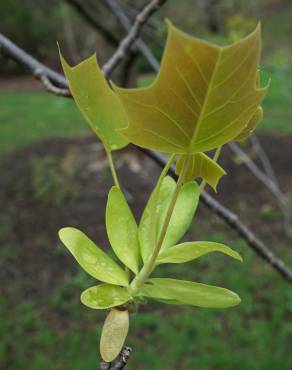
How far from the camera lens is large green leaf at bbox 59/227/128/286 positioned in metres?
0.48

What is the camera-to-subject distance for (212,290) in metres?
0.48

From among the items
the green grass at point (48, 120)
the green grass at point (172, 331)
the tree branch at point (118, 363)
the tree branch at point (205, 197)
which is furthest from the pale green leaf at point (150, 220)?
the green grass at point (48, 120)

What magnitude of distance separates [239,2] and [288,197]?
13.0ft

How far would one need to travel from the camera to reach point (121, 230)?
52cm

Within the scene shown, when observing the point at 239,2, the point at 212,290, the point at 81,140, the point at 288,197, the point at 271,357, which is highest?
the point at 239,2

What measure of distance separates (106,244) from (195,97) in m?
3.60

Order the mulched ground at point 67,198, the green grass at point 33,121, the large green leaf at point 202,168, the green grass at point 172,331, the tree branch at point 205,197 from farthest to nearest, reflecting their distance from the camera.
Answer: the green grass at point 33,121 → the mulched ground at point 67,198 → the green grass at point 172,331 → the tree branch at point 205,197 → the large green leaf at point 202,168

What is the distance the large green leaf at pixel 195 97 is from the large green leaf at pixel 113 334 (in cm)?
18

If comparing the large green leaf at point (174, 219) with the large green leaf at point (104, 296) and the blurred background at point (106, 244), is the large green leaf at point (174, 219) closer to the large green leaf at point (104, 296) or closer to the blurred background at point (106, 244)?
the large green leaf at point (104, 296)

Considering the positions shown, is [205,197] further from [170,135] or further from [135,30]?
[170,135]

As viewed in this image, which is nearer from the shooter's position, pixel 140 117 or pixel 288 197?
pixel 140 117

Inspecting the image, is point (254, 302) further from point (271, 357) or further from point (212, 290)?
point (212, 290)

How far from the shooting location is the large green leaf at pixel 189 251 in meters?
0.45

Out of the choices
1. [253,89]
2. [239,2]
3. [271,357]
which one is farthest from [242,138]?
[239,2]
